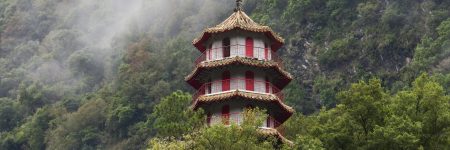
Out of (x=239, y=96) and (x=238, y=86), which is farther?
(x=238, y=86)

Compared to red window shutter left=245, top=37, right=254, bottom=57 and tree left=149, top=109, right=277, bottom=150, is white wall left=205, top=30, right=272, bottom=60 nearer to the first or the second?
red window shutter left=245, top=37, right=254, bottom=57

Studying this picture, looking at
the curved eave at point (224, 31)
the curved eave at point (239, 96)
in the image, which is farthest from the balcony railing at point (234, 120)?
the curved eave at point (224, 31)

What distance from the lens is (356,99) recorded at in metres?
38.8

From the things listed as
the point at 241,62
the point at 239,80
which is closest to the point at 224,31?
the point at 241,62

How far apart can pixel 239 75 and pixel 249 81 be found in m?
0.56

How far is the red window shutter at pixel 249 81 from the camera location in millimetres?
39969

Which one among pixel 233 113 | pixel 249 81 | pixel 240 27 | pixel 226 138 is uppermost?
pixel 240 27

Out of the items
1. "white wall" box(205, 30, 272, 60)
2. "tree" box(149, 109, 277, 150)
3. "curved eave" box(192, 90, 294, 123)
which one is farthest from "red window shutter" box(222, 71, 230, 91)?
"tree" box(149, 109, 277, 150)

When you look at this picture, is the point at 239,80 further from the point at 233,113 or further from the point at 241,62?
the point at 233,113

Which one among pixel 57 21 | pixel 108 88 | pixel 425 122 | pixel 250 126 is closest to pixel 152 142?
pixel 250 126

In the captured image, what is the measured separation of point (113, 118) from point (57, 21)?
5530 centimetres

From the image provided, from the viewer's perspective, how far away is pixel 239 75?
40344mm

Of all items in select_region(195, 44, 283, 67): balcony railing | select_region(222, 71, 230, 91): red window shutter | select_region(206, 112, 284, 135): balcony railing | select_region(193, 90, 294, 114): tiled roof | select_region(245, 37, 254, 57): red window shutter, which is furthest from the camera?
select_region(245, 37, 254, 57): red window shutter

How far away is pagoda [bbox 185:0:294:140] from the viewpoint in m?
39.4
